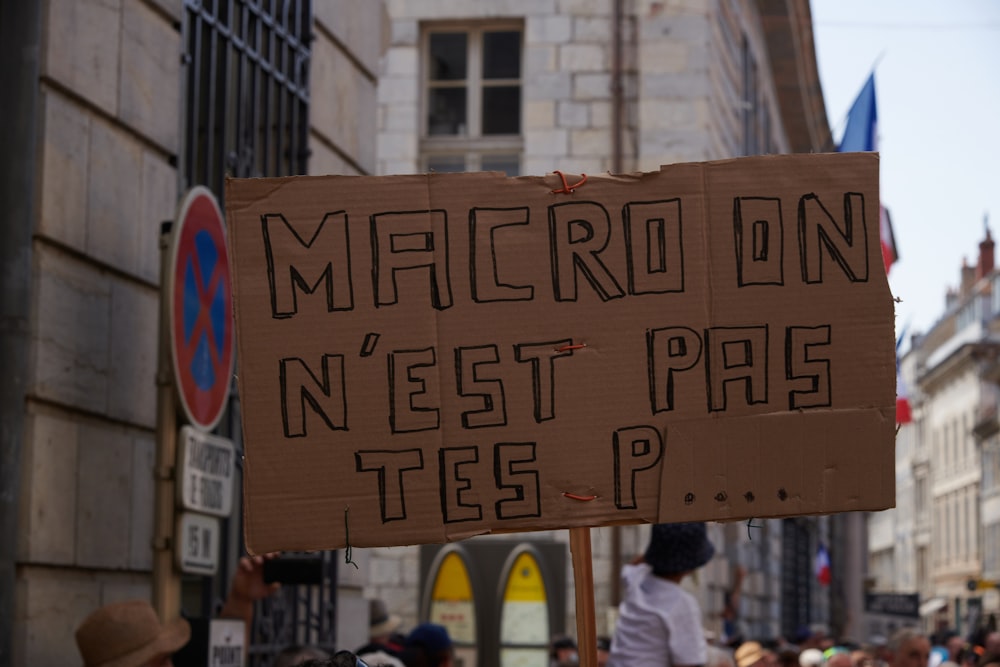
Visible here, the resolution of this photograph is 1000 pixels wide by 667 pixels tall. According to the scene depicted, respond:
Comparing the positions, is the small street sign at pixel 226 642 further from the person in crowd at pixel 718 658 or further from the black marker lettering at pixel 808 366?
A: the black marker lettering at pixel 808 366

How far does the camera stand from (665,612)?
569 centimetres

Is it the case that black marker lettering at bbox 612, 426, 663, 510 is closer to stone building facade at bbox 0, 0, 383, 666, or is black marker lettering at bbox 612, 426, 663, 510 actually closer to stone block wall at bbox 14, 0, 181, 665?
stone building facade at bbox 0, 0, 383, 666

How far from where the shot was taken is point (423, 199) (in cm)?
427

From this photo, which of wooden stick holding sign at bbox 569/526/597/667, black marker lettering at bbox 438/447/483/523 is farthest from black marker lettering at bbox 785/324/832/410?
black marker lettering at bbox 438/447/483/523

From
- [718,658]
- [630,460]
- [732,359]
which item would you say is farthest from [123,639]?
[718,658]

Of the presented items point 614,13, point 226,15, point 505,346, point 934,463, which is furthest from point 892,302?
point 934,463

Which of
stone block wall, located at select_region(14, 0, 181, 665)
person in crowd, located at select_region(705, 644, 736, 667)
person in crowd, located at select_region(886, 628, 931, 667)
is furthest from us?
person in crowd, located at select_region(886, 628, 931, 667)

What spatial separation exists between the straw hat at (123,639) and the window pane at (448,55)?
14915 millimetres

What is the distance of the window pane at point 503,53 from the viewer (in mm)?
19781

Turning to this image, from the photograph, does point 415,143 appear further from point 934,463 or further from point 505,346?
point 934,463

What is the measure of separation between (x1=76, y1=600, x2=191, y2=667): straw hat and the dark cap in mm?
1451

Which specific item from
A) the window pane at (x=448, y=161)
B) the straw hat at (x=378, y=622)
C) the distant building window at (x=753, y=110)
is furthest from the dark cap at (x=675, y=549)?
the distant building window at (x=753, y=110)

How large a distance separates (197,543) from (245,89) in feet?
7.83

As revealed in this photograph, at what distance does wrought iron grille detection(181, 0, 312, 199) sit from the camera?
24.9 feet
